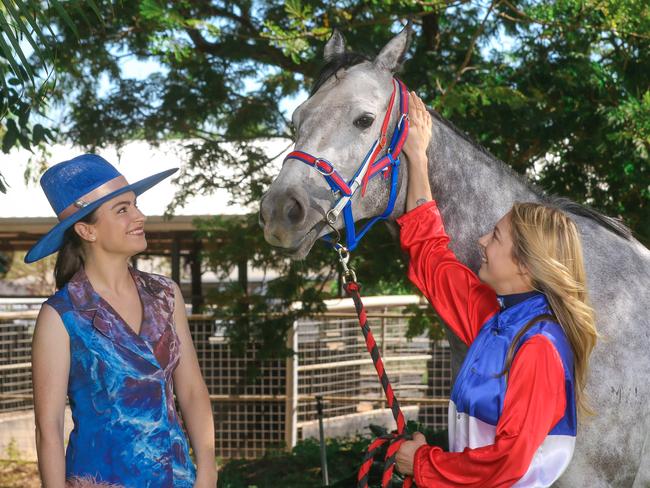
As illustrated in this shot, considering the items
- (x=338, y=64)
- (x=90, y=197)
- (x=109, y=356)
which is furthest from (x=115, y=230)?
(x=338, y=64)

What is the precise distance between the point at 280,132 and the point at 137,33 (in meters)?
1.30

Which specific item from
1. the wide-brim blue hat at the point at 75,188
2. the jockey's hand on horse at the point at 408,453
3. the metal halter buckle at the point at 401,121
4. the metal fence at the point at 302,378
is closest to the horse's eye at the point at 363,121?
the metal halter buckle at the point at 401,121

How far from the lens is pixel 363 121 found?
2.49 m

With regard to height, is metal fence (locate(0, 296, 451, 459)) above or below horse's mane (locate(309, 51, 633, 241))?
below

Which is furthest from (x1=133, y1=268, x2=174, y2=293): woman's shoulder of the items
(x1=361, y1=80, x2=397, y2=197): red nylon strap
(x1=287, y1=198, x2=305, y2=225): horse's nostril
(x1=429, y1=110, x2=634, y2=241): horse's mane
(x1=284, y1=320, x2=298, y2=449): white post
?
(x1=284, y1=320, x2=298, y2=449): white post

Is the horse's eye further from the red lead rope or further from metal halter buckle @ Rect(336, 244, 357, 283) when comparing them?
the red lead rope

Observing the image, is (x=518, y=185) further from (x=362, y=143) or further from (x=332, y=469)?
(x=332, y=469)

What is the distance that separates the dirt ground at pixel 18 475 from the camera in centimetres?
688

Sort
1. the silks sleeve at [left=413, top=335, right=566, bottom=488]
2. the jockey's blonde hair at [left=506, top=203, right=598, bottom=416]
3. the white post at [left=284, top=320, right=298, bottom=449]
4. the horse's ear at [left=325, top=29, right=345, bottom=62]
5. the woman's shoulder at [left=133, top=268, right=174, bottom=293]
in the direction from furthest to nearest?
the white post at [left=284, top=320, right=298, bottom=449]
the horse's ear at [left=325, top=29, right=345, bottom=62]
the woman's shoulder at [left=133, top=268, right=174, bottom=293]
the jockey's blonde hair at [left=506, top=203, right=598, bottom=416]
the silks sleeve at [left=413, top=335, right=566, bottom=488]

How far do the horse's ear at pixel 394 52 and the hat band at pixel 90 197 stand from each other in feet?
3.36

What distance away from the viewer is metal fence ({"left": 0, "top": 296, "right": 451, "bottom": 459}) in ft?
25.0

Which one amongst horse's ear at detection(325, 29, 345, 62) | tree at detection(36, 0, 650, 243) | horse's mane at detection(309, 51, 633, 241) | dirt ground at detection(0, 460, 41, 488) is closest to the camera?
horse's mane at detection(309, 51, 633, 241)

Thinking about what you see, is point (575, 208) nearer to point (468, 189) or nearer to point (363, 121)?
point (468, 189)

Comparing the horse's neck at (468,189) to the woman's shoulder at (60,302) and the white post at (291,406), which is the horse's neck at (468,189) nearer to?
the woman's shoulder at (60,302)
